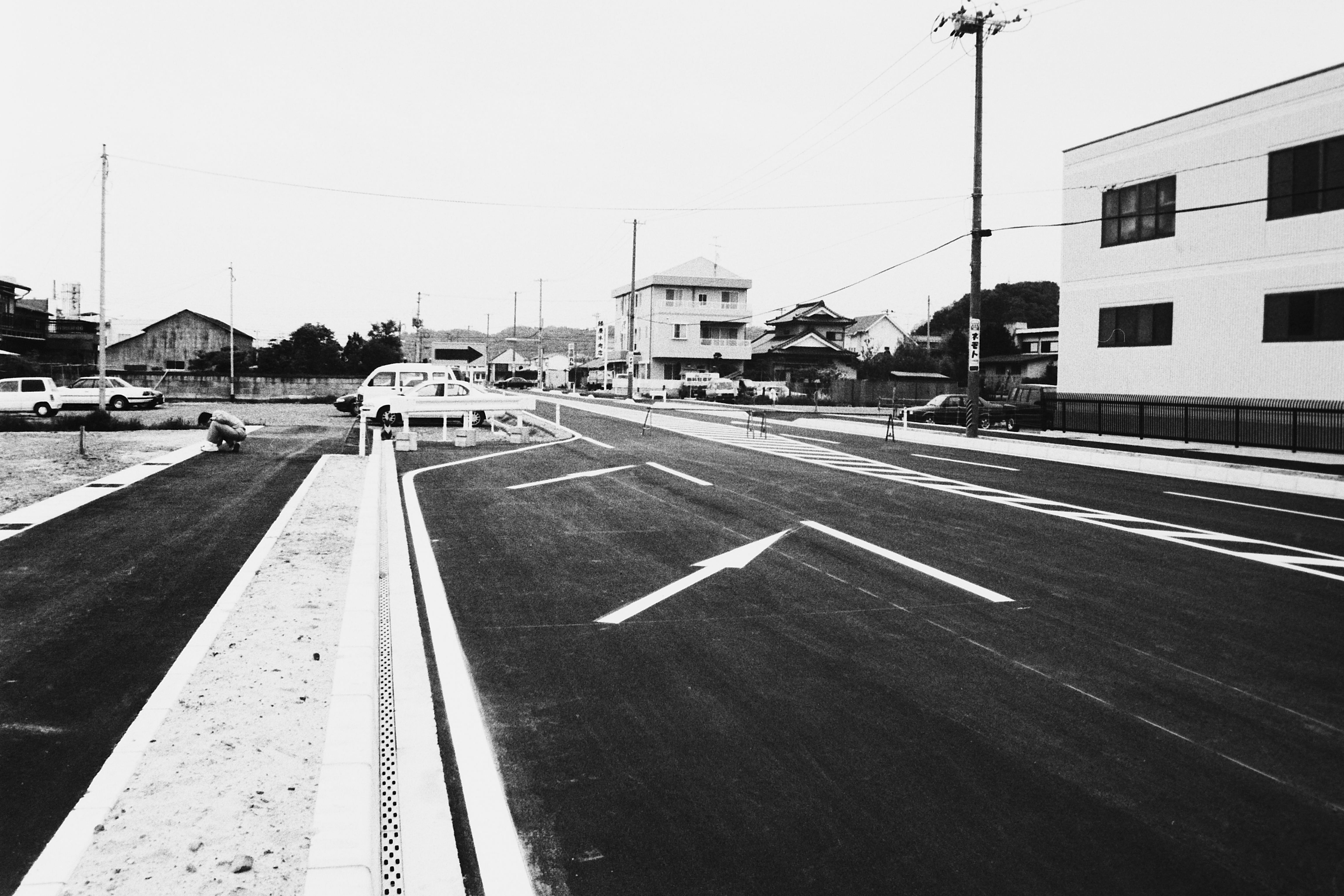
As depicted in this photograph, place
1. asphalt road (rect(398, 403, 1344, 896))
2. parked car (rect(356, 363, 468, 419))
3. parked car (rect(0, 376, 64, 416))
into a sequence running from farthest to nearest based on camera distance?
parked car (rect(0, 376, 64, 416)) → parked car (rect(356, 363, 468, 419)) → asphalt road (rect(398, 403, 1344, 896))

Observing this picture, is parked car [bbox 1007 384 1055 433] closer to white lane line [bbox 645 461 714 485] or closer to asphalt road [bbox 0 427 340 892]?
white lane line [bbox 645 461 714 485]

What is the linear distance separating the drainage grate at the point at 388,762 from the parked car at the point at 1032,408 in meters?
29.7

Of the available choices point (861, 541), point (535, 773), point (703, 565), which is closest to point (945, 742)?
point (535, 773)

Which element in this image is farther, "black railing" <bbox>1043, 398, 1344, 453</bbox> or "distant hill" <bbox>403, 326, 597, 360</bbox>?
"distant hill" <bbox>403, 326, 597, 360</bbox>

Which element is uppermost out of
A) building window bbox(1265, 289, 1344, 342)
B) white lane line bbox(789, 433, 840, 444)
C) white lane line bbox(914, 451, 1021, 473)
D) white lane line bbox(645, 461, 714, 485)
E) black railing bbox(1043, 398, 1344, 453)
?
building window bbox(1265, 289, 1344, 342)

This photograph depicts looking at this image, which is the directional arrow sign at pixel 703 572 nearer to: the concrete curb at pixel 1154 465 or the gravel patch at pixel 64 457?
the gravel patch at pixel 64 457

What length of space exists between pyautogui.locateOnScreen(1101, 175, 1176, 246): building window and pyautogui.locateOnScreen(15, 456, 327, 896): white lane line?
1155 inches

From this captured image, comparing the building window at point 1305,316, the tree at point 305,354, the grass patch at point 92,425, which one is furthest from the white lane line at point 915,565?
the tree at point 305,354

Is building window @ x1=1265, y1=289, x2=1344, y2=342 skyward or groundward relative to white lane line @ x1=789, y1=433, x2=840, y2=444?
skyward

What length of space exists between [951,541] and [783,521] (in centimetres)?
215

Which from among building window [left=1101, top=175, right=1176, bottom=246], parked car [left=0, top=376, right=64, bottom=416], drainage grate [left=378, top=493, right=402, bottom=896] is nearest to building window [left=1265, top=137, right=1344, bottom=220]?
building window [left=1101, top=175, right=1176, bottom=246]

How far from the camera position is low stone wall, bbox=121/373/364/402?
2207 inches

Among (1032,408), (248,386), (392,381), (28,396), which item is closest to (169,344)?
(248,386)

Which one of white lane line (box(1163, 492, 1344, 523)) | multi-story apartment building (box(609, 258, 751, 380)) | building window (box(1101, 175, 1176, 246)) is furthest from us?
multi-story apartment building (box(609, 258, 751, 380))
